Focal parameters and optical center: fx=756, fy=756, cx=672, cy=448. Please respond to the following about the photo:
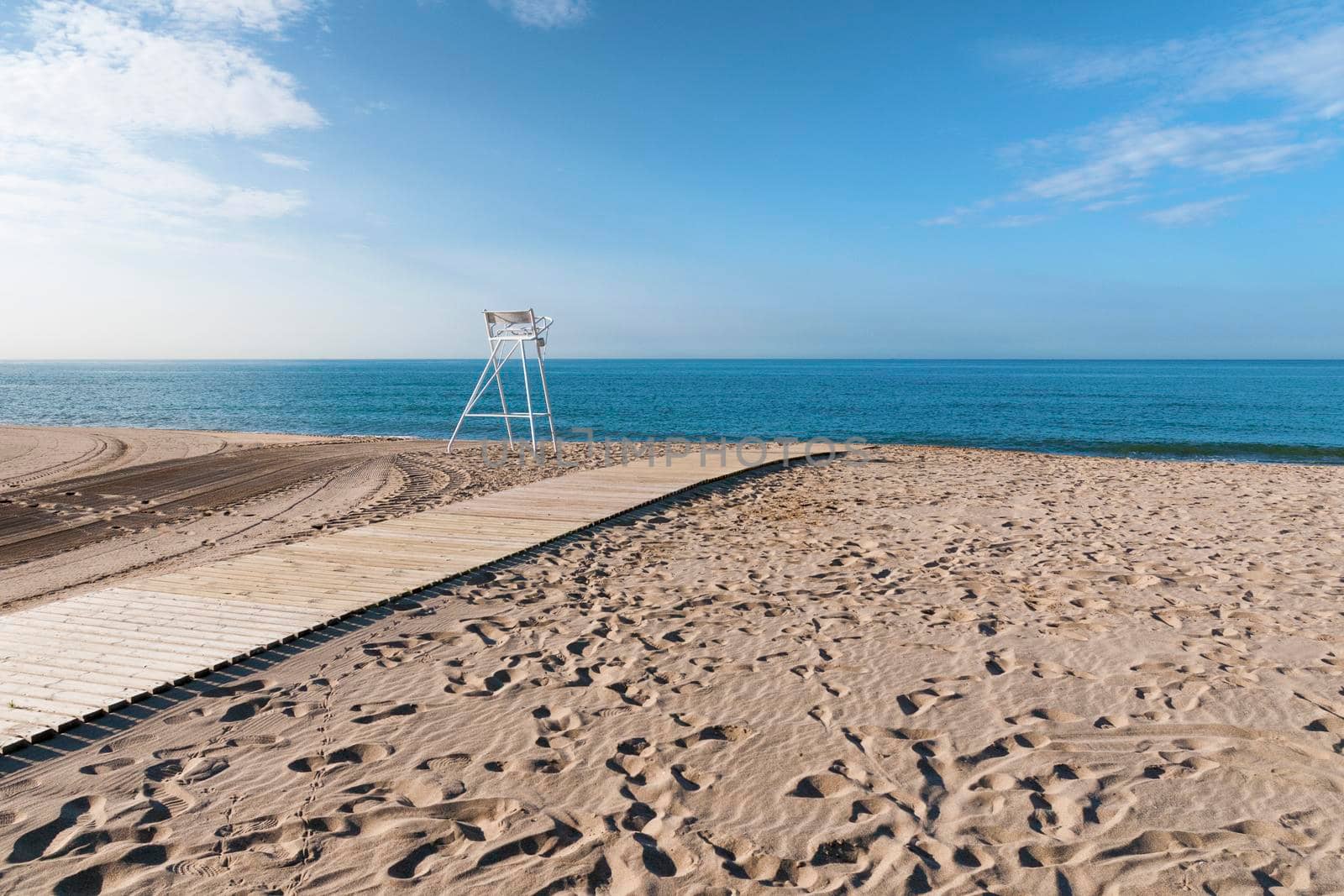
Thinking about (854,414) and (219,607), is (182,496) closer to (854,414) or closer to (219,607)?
(219,607)

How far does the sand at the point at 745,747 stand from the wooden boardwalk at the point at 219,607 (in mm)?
242

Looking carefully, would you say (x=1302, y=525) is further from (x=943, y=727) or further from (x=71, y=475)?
(x=71, y=475)

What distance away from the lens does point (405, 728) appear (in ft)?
12.2

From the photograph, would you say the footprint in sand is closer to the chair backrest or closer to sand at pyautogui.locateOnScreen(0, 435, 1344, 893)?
sand at pyautogui.locateOnScreen(0, 435, 1344, 893)

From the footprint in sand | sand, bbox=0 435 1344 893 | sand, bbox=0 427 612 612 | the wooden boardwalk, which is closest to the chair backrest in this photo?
sand, bbox=0 427 612 612

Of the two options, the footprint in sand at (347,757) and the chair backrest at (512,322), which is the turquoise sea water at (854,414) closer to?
the chair backrest at (512,322)

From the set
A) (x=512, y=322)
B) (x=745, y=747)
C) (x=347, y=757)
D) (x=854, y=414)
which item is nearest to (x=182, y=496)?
(x=512, y=322)

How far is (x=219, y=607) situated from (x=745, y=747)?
3.92 metres

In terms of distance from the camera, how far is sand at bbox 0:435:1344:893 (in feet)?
8.99

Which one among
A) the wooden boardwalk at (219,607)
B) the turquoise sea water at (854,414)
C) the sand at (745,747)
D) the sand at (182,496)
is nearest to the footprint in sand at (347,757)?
the sand at (745,747)

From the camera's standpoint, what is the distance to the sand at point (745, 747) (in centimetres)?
274

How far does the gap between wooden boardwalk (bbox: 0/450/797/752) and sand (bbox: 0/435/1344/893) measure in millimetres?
242

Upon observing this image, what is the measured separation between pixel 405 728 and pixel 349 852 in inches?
37.8

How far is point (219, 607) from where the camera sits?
17.4ft
